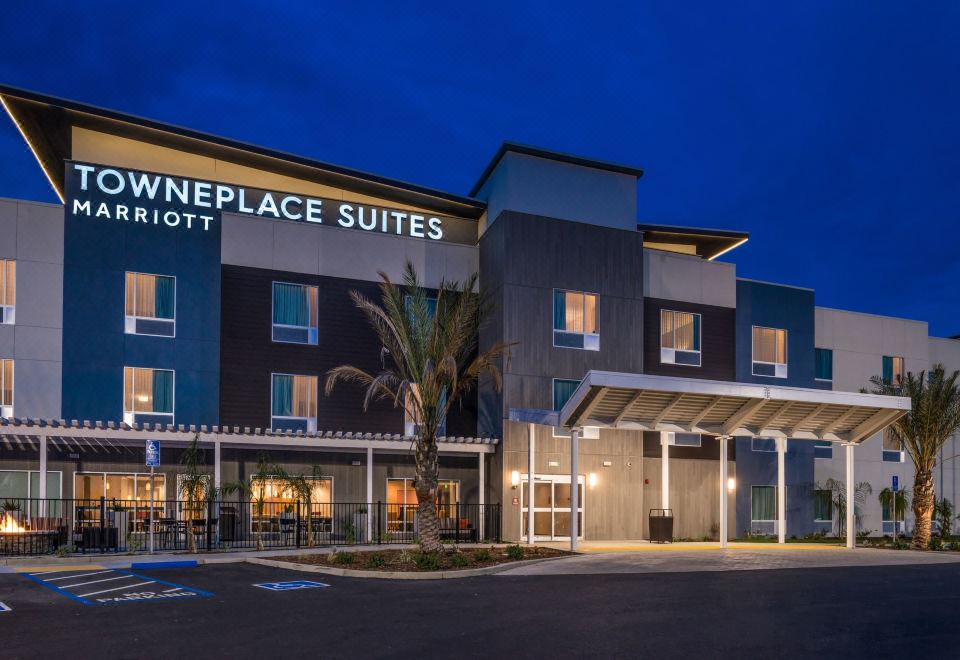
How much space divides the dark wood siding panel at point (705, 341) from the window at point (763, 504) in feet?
15.4

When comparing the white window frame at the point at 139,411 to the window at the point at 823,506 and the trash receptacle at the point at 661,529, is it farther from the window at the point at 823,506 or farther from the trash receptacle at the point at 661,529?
the window at the point at 823,506

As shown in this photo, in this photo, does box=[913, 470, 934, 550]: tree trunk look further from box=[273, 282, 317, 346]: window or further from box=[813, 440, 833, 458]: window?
box=[273, 282, 317, 346]: window

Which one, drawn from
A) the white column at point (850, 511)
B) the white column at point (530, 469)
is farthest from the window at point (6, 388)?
the white column at point (850, 511)

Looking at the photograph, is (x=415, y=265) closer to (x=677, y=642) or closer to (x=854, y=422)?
(x=854, y=422)

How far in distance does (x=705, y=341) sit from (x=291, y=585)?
21.8 m

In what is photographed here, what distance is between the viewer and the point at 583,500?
1156 inches

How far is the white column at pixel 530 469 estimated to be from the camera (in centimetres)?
2654

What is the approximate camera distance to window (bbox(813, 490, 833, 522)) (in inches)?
1383

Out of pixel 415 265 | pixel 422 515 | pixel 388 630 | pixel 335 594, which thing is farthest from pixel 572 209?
pixel 388 630

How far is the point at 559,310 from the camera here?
30.2m

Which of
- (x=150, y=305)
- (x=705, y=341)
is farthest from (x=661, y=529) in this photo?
(x=150, y=305)

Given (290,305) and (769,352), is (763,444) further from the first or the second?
(290,305)

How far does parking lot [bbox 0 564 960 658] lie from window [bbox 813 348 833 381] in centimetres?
1985

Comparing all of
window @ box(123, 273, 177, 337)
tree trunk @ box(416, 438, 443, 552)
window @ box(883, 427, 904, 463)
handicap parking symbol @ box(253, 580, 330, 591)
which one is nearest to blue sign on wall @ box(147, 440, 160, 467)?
handicap parking symbol @ box(253, 580, 330, 591)
